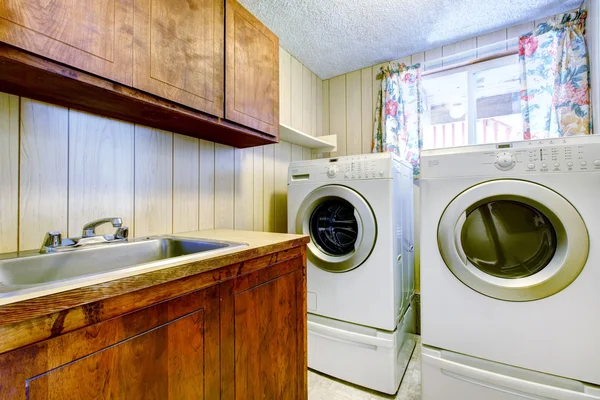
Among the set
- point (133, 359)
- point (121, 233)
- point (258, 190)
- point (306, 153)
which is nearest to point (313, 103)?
point (306, 153)

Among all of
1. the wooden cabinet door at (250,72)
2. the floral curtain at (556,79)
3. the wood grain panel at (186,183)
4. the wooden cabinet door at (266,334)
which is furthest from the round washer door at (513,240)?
the wood grain panel at (186,183)

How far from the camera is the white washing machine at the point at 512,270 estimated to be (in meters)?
1.01

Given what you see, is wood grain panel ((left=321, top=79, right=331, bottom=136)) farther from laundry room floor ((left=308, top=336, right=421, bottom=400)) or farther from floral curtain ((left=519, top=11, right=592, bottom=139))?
laundry room floor ((left=308, top=336, right=421, bottom=400))

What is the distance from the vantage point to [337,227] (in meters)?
1.70

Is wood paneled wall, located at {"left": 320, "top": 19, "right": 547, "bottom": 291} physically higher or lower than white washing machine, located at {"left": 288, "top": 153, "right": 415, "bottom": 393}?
higher

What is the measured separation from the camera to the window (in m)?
1.98

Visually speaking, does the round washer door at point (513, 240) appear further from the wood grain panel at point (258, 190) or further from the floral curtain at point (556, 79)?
the wood grain panel at point (258, 190)

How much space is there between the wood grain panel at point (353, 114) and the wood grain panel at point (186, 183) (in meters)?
1.53

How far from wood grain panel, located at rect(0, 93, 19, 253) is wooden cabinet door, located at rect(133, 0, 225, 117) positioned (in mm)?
437

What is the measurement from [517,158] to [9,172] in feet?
6.31

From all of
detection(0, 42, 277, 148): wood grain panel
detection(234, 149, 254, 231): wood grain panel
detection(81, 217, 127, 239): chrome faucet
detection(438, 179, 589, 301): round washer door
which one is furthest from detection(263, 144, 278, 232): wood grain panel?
detection(438, 179, 589, 301): round washer door

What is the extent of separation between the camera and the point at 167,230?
52.0 inches

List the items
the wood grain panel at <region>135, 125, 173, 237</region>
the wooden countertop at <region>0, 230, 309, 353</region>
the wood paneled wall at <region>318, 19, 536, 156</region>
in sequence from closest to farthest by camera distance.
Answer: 1. the wooden countertop at <region>0, 230, 309, 353</region>
2. the wood grain panel at <region>135, 125, 173, 237</region>
3. the wood paneled wall at <region>318, 19, 536, 156</region>

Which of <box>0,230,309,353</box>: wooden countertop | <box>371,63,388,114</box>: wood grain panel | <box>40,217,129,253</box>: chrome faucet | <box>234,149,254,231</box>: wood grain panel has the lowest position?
<box>0,230,309,353</box>: wooden countertop
